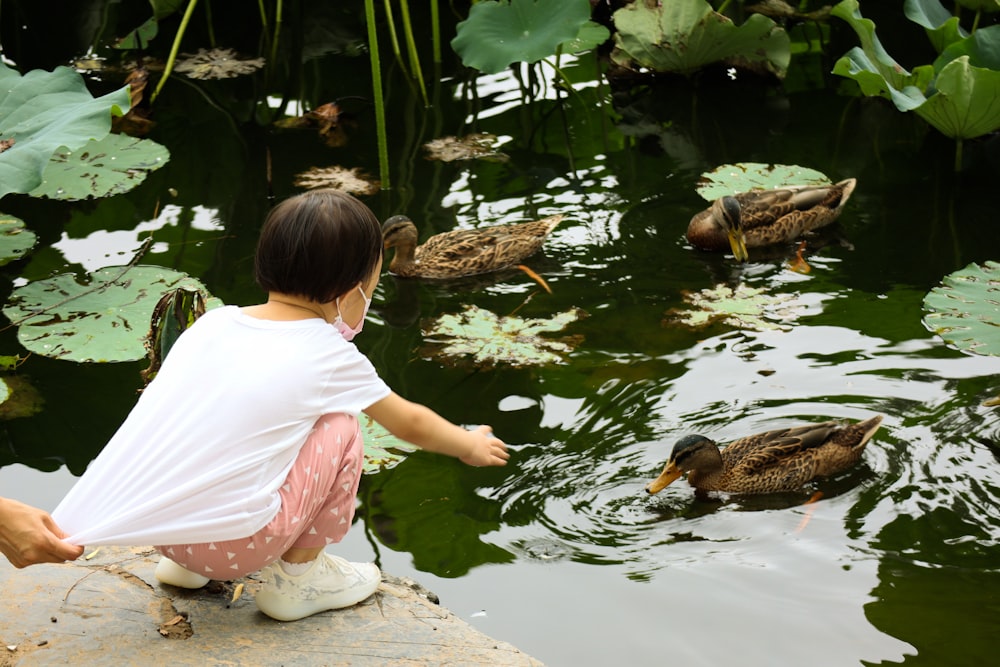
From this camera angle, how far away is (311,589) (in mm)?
3275

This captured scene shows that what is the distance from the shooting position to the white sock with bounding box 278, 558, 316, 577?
3.23 metres

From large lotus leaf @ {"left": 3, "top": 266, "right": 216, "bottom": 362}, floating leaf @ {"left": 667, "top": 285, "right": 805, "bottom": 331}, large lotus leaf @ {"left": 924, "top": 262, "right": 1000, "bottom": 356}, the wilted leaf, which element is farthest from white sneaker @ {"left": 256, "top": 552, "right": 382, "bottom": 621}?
the wilted leaf

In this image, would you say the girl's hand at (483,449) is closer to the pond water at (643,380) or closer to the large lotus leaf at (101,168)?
the pond water at (643,380)

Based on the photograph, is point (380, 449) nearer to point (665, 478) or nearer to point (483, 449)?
point (665, 478)

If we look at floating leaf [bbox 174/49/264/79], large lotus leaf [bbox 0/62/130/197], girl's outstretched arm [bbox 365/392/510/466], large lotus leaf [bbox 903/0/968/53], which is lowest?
floating leaf [bbox 174/49/264/79]

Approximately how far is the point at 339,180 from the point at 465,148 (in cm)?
109

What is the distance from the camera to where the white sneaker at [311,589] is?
3.25m

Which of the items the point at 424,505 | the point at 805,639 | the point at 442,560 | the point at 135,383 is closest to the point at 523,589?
the point at 442,560

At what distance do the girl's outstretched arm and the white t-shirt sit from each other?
198mm

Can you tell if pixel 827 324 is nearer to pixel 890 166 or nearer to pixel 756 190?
pixel 756 190

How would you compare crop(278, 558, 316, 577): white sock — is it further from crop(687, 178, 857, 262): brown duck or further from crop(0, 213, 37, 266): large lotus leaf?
crop(0, 213, 37, 266): large lotus leaf

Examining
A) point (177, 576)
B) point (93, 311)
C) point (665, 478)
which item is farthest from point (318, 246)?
point (93, 311)

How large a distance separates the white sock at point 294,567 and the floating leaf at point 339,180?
15.6 ft

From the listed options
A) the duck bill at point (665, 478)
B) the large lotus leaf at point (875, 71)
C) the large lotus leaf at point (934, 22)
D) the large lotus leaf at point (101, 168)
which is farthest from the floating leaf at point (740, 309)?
the large lotus leaf at point (101, 168)
